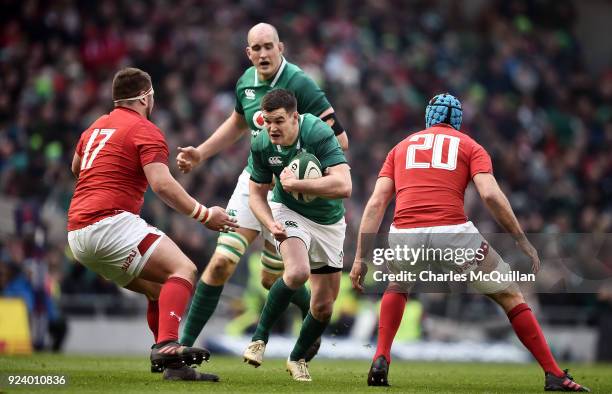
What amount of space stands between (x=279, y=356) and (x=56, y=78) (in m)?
6.24

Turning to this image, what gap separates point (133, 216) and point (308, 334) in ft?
5.88


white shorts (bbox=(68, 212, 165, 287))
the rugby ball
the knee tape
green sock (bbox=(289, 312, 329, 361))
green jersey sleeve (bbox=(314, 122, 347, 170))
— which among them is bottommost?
green sock (bbox=(289, 312, 329, 361))

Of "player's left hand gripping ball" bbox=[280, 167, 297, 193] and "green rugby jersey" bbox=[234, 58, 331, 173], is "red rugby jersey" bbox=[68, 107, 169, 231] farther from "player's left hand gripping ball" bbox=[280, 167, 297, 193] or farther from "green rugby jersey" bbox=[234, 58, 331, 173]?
"green rugby jersey" bbox=[234, 58, 331, 173]

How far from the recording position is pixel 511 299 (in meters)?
8.34

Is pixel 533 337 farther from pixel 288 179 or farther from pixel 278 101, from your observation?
pixel 278 101

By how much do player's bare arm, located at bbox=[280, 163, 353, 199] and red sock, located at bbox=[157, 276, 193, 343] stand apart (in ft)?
3.53

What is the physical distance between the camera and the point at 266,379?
29.6 feet

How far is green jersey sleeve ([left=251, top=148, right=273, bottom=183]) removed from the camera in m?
8.91

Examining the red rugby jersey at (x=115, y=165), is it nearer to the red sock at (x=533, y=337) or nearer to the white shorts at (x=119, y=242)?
the white shorts at (x=119, y=242)

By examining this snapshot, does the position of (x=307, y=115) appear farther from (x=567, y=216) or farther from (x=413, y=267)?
(x=567, y=216)

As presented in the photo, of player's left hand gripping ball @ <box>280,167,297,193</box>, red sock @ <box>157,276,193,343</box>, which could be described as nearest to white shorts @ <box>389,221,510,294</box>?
player's left hand gripping ball @ <box>280,167,297,193</box>

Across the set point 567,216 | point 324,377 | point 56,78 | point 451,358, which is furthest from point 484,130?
point 324,377

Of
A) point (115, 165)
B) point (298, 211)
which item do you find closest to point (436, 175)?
point (298, 211)

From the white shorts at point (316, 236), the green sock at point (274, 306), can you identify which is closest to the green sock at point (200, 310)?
the green sock at point (274, 306)
